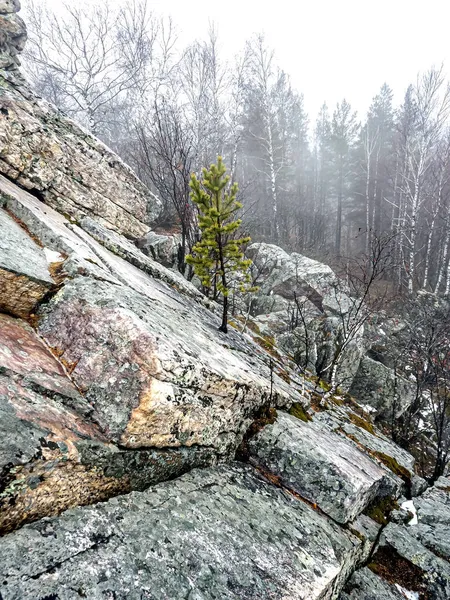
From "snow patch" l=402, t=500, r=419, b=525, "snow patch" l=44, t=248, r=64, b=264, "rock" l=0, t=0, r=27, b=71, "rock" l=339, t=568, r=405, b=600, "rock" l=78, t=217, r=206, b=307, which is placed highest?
"rock" l=0, t=0, r=27, b=71

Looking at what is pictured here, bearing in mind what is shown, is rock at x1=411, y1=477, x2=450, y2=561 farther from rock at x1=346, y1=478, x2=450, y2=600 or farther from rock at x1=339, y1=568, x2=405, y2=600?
rock at x1=339, y1=568, x2=405, y2=600

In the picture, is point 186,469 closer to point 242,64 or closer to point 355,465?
point 355,465

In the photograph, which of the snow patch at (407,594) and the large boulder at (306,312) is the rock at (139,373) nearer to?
the snow patch at (407,594)

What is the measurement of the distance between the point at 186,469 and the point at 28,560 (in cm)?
125

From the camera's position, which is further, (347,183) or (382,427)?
(347,183)

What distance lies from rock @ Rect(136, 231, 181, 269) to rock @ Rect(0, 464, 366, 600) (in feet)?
19.5

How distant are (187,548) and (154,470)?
0.56 m

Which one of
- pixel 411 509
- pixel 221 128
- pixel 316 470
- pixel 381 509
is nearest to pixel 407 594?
pixel 381 509

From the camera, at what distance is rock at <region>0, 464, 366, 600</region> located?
1445 mm

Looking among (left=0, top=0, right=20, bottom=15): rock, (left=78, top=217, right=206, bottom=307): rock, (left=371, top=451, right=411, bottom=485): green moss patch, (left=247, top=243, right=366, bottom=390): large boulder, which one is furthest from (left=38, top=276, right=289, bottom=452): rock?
(left=0, top=0, right=20, bottom=15): rock

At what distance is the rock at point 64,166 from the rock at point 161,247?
12.0 inches

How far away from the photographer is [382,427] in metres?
8.91

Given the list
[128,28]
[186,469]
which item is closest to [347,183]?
[128,28]

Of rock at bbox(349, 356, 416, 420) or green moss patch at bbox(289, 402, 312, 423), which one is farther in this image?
rock at bbox(349, 356, 416, 420)
